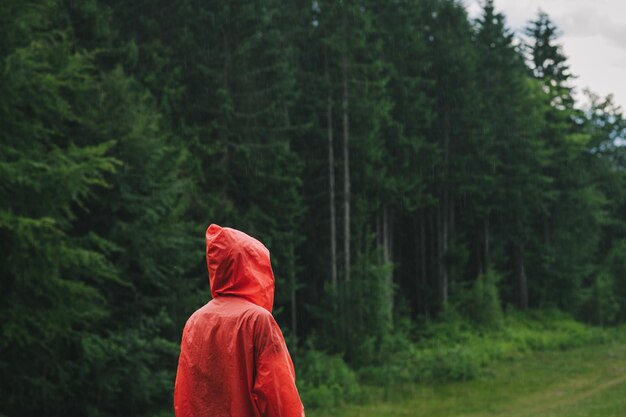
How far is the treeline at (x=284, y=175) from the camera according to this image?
48.8 feet

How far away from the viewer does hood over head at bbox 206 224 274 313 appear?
3666 mm

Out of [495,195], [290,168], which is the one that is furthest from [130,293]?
[495,195]

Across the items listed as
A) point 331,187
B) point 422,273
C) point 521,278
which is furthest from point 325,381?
point 521,278

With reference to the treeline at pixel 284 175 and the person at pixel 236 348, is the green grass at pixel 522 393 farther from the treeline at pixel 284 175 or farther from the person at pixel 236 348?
the person at pixel 236 348

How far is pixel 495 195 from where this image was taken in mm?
41531

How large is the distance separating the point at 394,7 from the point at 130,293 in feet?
80.9

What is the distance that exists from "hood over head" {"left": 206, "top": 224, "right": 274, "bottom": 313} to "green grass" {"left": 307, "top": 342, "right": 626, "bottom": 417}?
14.1 meters

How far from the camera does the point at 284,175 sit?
28.5 meters

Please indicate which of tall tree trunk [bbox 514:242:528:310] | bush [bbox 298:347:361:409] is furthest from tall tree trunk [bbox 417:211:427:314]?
bush [bbox 298:347:361:409]

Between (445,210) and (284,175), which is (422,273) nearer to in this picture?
(445,210)

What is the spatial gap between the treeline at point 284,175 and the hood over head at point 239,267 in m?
10.1

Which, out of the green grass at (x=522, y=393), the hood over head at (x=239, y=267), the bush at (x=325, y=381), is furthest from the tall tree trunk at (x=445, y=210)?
the hood over head at (x=239, y=267)

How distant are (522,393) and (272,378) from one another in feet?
64.6

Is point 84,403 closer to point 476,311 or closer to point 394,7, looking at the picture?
point 476,311
